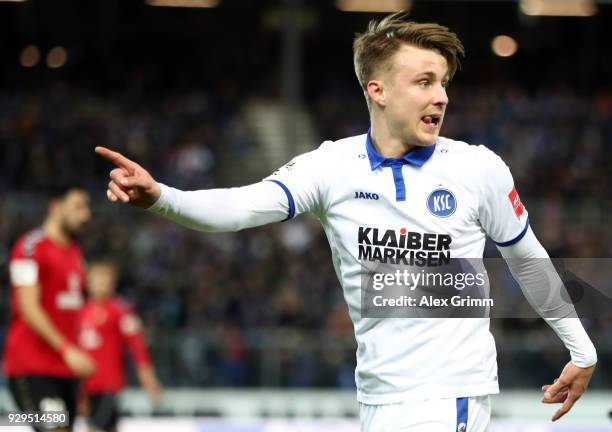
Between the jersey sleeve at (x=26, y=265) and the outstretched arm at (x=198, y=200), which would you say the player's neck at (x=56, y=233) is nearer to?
the jersey sleeve at (x=26, y=265)

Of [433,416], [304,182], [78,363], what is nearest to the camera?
[433,416]

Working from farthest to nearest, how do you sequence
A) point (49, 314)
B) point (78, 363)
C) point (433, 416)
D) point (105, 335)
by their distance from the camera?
point (105, 335) → point (49, 314) → point (78, 363) → point (433, 416)

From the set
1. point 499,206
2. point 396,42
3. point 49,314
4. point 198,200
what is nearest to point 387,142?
point 396,42

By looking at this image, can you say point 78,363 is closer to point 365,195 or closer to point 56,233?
point 56,233

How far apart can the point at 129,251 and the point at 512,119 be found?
7.84 m

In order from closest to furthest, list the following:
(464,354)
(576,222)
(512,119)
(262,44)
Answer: (464,354) < (576,222) < (512,119) < (262,44)

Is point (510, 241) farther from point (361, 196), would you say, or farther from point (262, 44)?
point (262, 44)

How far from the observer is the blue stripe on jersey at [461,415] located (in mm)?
3470

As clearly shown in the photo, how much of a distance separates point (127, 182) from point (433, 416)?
3.75 feet

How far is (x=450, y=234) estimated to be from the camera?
11.7 feet

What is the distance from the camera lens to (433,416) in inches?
136

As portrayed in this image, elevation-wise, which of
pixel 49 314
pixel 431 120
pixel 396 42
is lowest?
pixel 49 314

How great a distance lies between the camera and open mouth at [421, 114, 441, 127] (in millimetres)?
3660

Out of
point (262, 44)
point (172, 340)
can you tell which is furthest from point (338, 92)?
point (172, 340)
